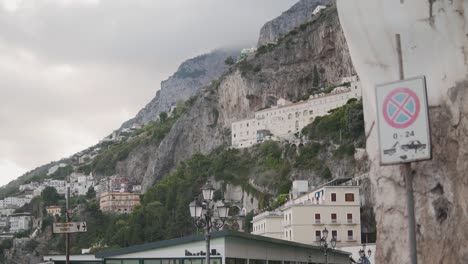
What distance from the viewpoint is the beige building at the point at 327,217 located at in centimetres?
6538

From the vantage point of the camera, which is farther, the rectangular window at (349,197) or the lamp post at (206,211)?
the rectangular window at (349,197)

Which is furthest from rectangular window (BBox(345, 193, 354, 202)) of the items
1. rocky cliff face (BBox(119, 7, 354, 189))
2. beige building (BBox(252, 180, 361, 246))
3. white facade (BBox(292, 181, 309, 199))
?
rocky cliff face (BBox(119, 7, 354, 189))

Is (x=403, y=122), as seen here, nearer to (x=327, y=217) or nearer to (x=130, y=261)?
(x=130, y=261)

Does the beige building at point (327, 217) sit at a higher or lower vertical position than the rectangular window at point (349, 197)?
lower

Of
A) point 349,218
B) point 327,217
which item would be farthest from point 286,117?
point 327,217

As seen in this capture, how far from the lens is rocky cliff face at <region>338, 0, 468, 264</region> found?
14.8 meters

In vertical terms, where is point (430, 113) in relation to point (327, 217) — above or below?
above

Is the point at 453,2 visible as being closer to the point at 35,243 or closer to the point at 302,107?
the point at 302,107

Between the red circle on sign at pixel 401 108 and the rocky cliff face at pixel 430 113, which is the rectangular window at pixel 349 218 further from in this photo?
the red circle on sign at pixel 401 108

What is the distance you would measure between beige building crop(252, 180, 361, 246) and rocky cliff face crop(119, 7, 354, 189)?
301 ft

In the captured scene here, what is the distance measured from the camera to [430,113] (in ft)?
50.7

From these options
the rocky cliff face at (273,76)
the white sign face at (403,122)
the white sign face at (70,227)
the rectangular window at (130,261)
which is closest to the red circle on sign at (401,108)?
the white sign face at (403,122)

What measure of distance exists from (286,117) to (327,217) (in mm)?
81396

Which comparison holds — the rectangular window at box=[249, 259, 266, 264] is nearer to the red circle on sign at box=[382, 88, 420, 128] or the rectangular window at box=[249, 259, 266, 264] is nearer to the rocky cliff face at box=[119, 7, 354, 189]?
the red circle on sign at box=[382, 88, 420, 128]
